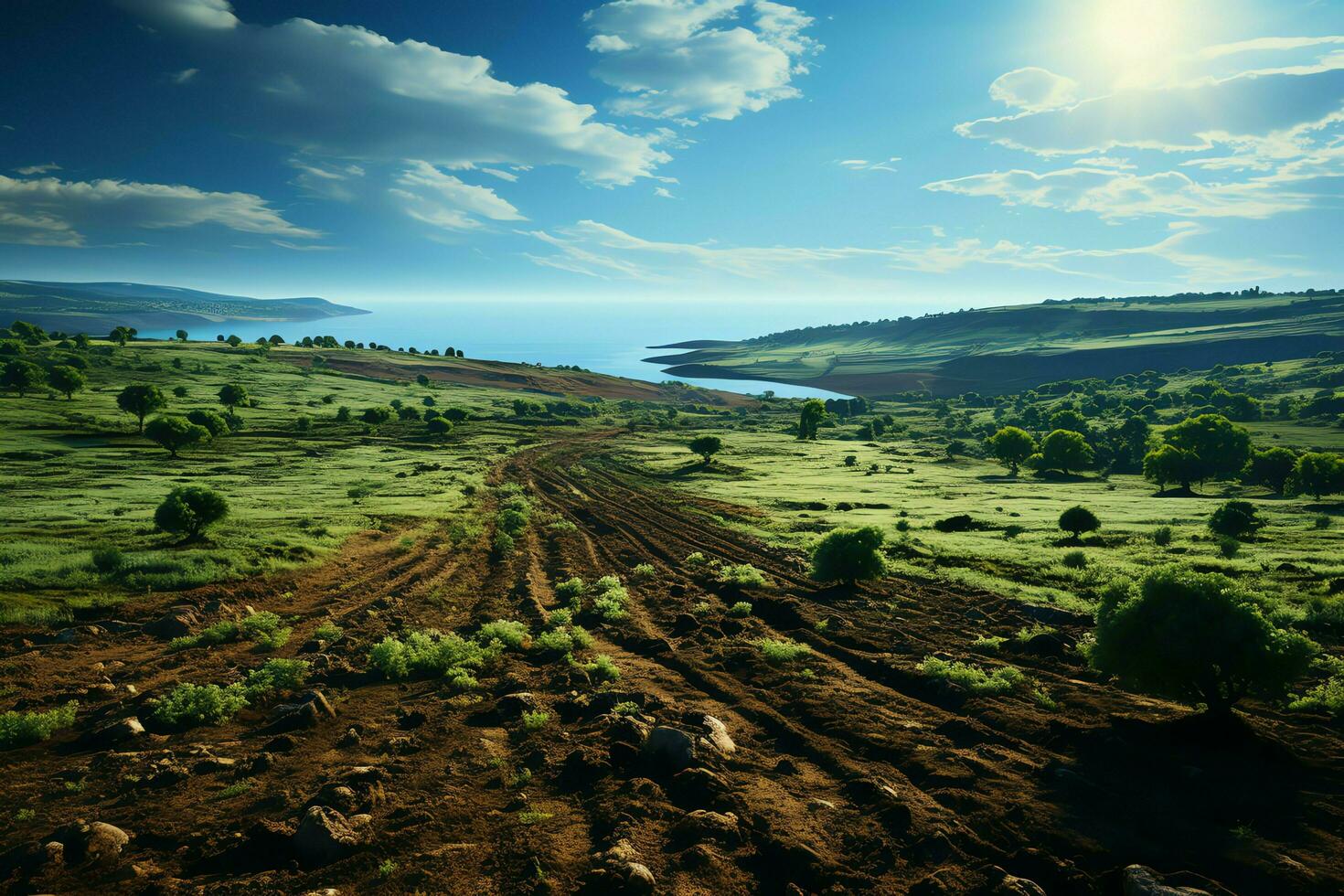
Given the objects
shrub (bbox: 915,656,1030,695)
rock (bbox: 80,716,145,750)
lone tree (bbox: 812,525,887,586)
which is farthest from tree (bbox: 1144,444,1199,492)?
rock (bbox: 80,716,145,750)

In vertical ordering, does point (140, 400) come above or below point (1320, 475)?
above

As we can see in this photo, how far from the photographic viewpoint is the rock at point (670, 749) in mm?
13891

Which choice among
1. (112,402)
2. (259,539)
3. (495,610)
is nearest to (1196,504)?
(495,610)

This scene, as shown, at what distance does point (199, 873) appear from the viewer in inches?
402

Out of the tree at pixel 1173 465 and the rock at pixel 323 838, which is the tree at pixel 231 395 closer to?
the rock at pixel 323 838

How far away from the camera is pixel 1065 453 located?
264ft

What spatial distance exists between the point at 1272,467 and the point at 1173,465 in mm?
14830

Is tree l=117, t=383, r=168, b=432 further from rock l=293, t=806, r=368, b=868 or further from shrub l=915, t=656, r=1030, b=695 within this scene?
shrub l=915, t=656, r=1030, b=695

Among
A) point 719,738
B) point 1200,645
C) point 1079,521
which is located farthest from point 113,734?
point 1079,521

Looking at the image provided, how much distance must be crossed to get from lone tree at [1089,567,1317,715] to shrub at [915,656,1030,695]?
322cm

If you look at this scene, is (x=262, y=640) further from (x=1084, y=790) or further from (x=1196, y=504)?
(x=1196, y=504)

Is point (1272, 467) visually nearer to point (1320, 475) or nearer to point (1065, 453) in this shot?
point (1320, 475)

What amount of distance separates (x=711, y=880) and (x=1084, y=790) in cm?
878

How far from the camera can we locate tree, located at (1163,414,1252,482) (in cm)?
6819
